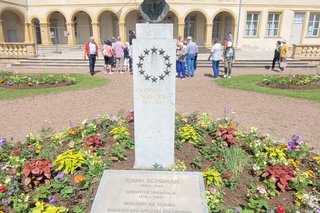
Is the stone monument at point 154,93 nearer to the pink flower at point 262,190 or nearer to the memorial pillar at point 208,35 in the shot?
the pink flower at point 262,190

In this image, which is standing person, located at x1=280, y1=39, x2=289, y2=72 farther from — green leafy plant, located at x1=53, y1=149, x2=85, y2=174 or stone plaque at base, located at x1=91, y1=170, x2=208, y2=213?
green leafy plant, located at x1=53, y1=149, x2=85, y2=174

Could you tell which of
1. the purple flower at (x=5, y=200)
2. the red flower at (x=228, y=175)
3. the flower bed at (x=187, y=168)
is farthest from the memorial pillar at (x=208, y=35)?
the purple flower at (x=5, y=200)

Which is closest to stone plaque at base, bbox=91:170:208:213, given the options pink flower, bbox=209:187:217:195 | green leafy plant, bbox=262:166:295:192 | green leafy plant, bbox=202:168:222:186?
pink flower, bbox=209:187:217:195

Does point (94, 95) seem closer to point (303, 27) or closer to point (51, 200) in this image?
point (51, 200)

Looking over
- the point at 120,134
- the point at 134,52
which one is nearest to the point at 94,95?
the point at 120,134

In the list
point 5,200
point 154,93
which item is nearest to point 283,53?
point 154,93

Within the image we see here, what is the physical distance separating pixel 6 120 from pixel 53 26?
23.5m

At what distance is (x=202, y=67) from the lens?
15859mm

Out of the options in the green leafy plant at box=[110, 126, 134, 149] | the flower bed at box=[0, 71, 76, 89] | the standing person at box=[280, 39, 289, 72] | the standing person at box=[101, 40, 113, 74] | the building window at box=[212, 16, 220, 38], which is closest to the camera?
the green leafy plant at box=[110, 126, 134, 149]

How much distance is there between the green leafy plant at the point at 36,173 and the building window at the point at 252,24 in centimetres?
2414

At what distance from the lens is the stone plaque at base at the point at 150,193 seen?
263 centimetres

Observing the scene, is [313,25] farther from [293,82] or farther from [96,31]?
[96,31]

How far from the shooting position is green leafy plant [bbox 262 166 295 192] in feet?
10.9

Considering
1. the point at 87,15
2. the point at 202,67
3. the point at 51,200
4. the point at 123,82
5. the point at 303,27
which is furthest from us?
the point at 87,15
